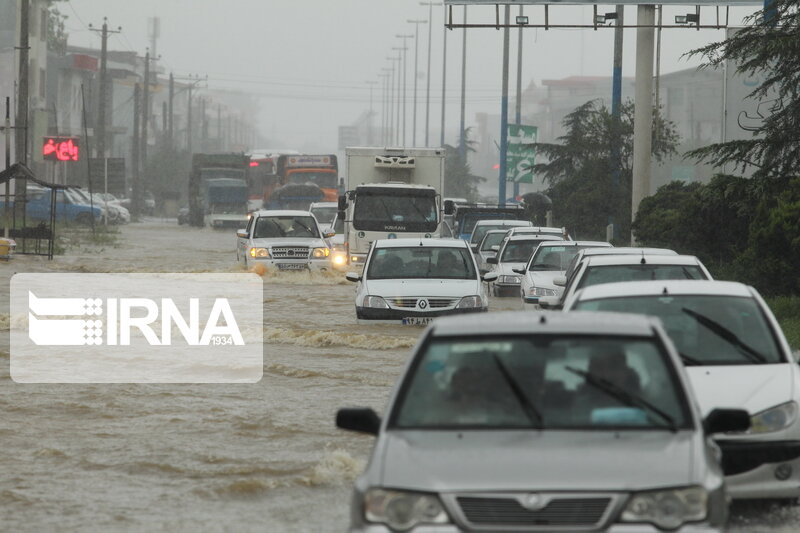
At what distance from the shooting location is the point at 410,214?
118 feet

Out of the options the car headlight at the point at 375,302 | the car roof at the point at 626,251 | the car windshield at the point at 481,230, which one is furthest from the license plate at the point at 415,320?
the car windshield at the point at 481,230

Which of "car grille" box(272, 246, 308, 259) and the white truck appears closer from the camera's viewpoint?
the white truck

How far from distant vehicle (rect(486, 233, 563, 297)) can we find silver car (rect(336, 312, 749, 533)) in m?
23.0

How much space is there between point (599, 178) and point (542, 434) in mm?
42684

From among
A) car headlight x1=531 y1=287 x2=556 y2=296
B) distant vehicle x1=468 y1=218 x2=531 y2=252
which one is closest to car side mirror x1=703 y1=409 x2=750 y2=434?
car headlight x1=531 y1=287 x2=556 y2=296

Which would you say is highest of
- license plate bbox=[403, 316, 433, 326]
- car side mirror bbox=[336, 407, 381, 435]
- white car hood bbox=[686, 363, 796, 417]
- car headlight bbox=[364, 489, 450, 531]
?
car side mirror bbox=[336, 407, 381, 435]

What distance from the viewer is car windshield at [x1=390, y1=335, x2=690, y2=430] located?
6746 mm

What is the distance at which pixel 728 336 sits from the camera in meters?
10.1

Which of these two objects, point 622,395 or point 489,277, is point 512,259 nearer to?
point 489,277

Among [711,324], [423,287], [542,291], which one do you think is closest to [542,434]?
[711,324]

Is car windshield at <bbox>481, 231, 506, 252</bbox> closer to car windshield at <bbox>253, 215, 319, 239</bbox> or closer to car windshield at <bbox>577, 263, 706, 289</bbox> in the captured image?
car windshield at <bbox>253, 215, 319, 239</bbox>

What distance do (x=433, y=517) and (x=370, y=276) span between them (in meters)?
17.1

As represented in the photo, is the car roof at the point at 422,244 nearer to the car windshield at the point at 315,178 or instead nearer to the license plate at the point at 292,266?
the license plate at the point at 292,266

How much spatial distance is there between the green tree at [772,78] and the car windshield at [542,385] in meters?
18.8
